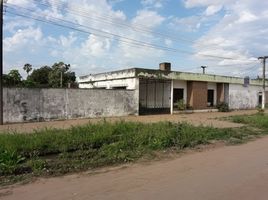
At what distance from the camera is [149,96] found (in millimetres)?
31766

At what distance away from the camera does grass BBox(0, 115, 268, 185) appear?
805 cm

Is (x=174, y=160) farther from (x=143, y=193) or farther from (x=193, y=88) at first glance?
(x=193, y=88)

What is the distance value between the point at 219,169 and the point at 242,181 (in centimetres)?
123

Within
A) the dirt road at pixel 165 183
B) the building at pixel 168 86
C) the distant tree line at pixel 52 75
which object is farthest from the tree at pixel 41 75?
the dirt road at pixel 165 183

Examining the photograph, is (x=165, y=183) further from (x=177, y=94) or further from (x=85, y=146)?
(x=177, y=94)

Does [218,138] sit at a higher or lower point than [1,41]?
lower

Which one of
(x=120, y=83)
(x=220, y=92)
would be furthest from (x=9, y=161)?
(x=220, y=92)

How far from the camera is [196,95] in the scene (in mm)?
31734

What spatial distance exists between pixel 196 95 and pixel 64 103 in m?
14.4

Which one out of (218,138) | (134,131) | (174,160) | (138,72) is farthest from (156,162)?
(138,72)

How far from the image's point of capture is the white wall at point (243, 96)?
37.0m

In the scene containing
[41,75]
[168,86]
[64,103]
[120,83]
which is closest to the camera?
[64,103]

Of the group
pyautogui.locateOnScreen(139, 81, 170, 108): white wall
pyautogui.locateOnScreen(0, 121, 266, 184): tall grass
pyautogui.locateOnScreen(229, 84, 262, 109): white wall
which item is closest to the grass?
pyautogui.locateOnScreen(0, 121, 266, 184): tall grass

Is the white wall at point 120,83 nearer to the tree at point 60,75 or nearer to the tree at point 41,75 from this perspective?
the tree at point 60,75
